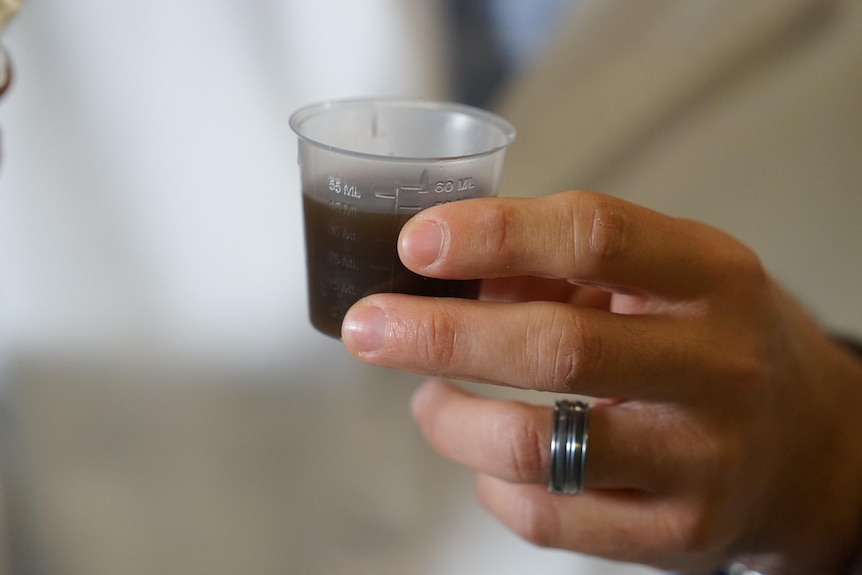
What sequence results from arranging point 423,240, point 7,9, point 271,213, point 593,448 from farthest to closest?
1. point 271,213
2. point 7,9
3. point 593,448
4. point 423,240

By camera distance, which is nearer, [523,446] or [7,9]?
[523,446]

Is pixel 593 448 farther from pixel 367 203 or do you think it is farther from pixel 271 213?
pixel 271 213

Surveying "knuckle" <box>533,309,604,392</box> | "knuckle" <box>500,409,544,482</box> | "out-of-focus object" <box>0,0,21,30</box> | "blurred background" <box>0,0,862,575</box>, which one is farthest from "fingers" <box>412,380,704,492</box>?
"out-of-focus object" <box>0,0,21,30</box>

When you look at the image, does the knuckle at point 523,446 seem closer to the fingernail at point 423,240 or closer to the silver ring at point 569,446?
the silver ring at point 569,446

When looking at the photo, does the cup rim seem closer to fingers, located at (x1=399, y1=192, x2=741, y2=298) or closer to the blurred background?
fingers, located at (x1=399, y1=192, x2=741, y2=298)

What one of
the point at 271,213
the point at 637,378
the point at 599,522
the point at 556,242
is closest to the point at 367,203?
the point at 556,242

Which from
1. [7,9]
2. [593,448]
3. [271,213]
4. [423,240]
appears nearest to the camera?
[423,240]

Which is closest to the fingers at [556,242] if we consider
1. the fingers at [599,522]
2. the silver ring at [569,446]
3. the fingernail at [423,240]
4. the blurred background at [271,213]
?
the fingernail at [423,240]
